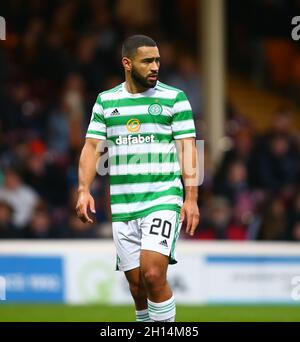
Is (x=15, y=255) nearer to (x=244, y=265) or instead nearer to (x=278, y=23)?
(x=244, y=265)

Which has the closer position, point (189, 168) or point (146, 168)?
point (189, 168)

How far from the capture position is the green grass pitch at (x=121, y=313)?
14.0 metres

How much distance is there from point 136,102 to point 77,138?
8.84 m

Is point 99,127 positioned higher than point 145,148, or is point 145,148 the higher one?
point 99,127

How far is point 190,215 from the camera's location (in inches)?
372

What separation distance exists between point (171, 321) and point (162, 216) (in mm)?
854

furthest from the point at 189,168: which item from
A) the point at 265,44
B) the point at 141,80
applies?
the point at 265,44

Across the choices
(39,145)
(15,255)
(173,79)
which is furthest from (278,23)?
(15,255)

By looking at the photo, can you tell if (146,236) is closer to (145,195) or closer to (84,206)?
(145,195)

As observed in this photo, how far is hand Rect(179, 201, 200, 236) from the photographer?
9453mm

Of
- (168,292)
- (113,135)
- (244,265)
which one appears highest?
(113,135)

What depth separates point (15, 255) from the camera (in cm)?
1588

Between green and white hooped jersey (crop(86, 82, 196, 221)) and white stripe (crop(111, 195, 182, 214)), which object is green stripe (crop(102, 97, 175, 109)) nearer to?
green and white hooped jersey (crop(86, 82, 196, 221))

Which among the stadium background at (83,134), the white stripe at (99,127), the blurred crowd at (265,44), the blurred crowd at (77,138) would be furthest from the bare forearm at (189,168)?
the blurred crowd at (265,44)
